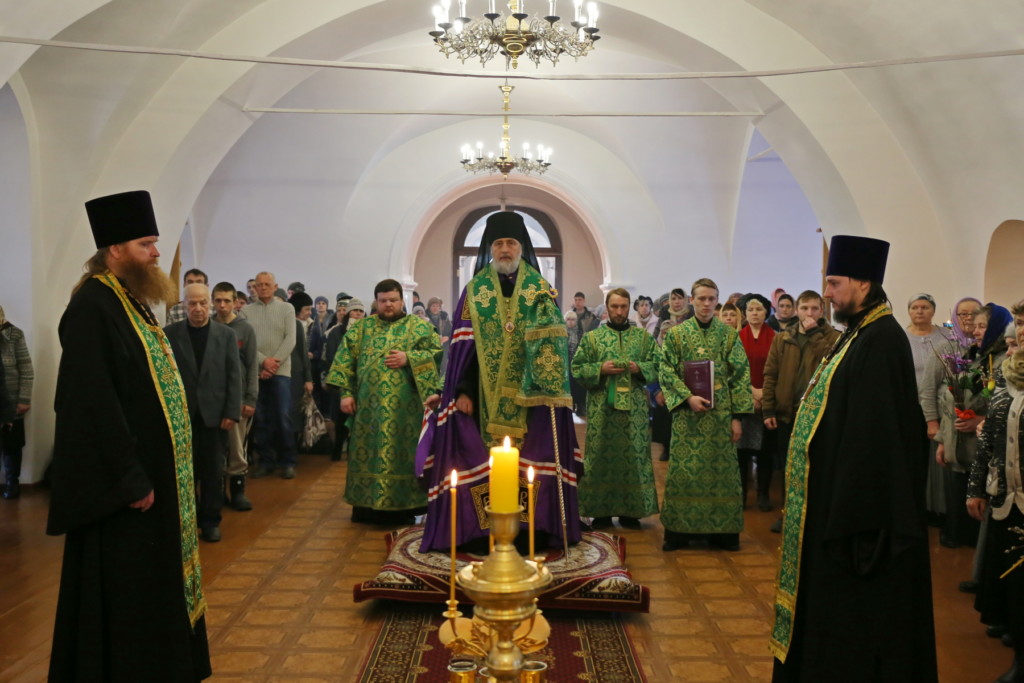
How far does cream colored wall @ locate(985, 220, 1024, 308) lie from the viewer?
7414 millimetres

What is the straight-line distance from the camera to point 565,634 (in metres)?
4.44

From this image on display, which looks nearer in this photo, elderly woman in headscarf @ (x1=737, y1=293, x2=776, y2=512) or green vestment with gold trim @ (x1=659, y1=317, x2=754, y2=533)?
green vestment with gold trim @ (x1=659, y1=317, x2=754, y2=533)

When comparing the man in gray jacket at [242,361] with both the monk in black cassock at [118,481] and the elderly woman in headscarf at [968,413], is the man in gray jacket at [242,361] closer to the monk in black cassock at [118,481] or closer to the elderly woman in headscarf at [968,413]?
the monk in black cassock at [118,481]

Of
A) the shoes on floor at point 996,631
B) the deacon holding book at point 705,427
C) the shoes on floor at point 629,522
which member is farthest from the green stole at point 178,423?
the shoes on floor at point 629,522

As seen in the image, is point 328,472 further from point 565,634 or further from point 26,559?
point 565,634

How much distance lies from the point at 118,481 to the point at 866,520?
2408 mm

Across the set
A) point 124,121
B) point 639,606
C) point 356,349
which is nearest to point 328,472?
point 356,349

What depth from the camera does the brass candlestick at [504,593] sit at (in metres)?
1.51

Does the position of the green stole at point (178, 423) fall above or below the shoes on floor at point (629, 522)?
above

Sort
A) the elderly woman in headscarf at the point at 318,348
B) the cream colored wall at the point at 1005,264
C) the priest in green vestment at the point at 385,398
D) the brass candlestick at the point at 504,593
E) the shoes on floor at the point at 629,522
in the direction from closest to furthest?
the brass candlestick at the point at 504,593
the priest in green vestment at the point at 385,398
the shoes on floor at the point at 629,522
the cream colored wall at the point at 1005,264
the elderly woman in headscarf at the point at 318,348

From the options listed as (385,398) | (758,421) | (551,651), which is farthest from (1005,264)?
(551,651)

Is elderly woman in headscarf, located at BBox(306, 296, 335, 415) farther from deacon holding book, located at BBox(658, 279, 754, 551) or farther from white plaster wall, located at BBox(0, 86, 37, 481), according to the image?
deacon holding book, located at BBox(658, 279, 754, 551)

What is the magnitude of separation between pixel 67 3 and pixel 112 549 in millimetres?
4401

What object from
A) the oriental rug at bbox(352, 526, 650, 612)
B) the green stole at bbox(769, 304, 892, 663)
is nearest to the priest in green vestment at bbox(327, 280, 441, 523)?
the oriental rug at bbox(352, 526, 650, 612)
